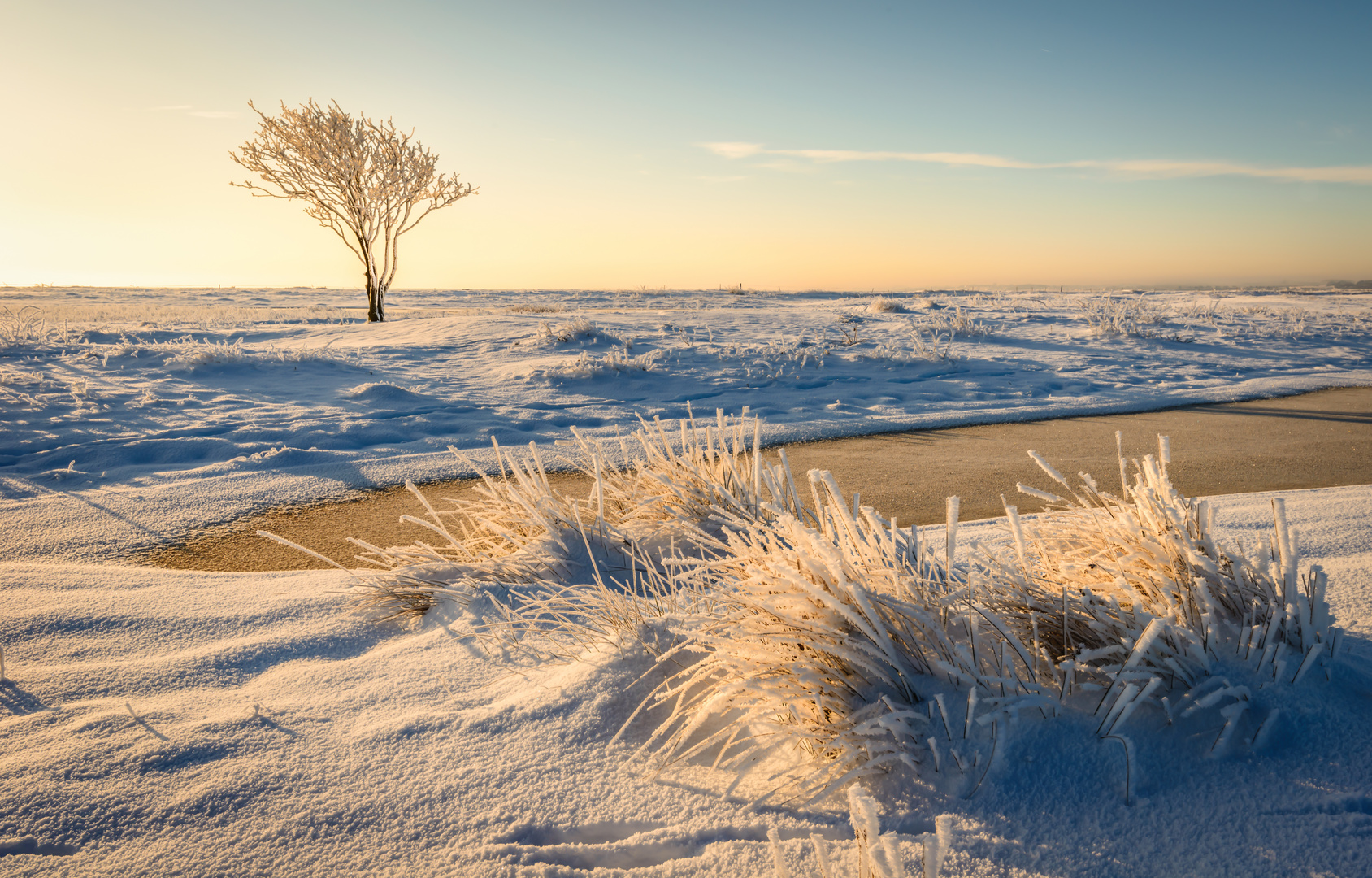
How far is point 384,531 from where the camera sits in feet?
11.3

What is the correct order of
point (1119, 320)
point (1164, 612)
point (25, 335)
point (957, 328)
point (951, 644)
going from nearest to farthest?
point (951, 644), point (1164, 612), point (25, 335), point (957, 328), point (1119, 320)

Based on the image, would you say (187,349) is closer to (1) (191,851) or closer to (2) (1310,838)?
(1) (191,851)

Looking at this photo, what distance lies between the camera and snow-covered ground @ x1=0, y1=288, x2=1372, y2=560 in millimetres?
4215

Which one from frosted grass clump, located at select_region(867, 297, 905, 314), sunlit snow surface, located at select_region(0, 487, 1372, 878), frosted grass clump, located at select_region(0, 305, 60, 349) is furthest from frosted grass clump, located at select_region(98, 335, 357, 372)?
frosted grass clump, located at select_region(867, 297, 905, 314)

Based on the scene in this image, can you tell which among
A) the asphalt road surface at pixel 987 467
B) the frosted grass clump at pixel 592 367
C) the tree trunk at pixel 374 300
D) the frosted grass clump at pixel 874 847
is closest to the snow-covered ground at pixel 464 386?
the frosted grass clump at pixel 592 367

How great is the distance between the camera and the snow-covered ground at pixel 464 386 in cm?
421

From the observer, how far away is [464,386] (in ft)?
25.0

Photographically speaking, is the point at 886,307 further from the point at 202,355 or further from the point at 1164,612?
the point at 1164,612

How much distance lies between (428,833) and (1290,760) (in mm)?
1433

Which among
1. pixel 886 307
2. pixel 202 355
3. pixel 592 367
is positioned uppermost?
pixel 886 307

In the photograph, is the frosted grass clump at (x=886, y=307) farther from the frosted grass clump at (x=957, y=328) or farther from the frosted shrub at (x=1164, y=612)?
the frosted shrub at (x=1164, y=612)

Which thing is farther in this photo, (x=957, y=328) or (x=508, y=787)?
(x=957, y=328)

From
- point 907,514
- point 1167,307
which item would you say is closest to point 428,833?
point 907,514

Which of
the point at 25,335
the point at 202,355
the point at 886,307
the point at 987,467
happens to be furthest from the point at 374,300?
the point at 987,467
